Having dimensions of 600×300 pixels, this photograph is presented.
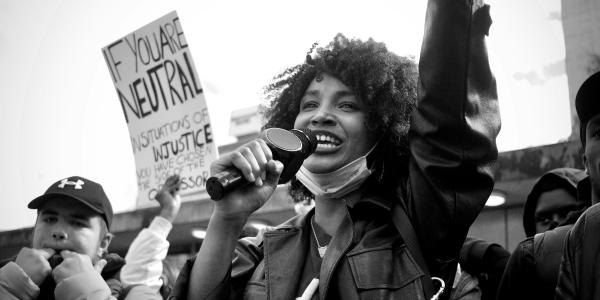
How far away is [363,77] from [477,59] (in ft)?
1.77

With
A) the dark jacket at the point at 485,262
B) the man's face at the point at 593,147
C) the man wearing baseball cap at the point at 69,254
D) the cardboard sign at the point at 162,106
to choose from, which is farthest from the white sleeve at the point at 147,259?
the man's face at the point at 593,147

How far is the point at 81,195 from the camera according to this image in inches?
132

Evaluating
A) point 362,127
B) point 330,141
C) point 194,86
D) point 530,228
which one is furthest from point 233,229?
point 194,86

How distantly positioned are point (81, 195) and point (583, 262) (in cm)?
258

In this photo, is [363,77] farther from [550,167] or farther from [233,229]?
[550,167]

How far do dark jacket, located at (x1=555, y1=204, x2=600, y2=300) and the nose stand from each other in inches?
34.6

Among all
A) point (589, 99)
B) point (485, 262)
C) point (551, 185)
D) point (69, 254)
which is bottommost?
point (485, 262)

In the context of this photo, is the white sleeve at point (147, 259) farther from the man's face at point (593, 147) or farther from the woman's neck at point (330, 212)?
the man's face at point (593, 147)

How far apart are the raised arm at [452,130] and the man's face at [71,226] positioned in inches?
77.9

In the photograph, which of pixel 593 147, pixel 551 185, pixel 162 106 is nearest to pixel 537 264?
pixel 593 147

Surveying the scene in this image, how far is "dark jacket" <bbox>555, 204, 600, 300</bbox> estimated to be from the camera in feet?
5.23

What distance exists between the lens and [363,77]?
7.83 feet

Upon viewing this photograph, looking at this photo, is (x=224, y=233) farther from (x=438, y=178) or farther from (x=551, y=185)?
(x=551, y=185)

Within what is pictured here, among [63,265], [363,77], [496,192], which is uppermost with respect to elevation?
[363,77]
